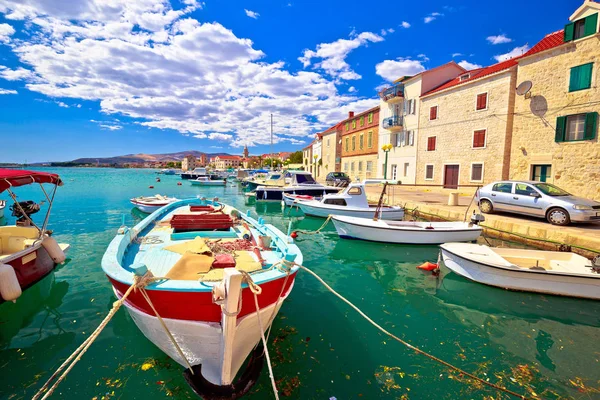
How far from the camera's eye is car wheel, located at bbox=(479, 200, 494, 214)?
43.5 feet

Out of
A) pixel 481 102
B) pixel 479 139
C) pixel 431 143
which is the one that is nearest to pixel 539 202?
pixel 479 139

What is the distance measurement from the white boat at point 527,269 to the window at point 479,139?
15.6 meters

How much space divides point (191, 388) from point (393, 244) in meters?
9.17

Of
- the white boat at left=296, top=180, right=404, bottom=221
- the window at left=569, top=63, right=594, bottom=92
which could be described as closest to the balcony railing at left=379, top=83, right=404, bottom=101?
the window at left=569, top=63, right=594, bottom=92

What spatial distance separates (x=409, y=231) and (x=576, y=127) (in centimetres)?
1342

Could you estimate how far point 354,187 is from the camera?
15.3m

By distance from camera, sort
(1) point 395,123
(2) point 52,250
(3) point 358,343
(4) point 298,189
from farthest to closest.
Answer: (1) point 395,123 < (4) point 298,189 < (2) point 52,250 < (3) point 358,343

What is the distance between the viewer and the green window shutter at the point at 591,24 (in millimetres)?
14758

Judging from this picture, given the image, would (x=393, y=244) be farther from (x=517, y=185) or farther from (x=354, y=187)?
(x=517, y=185)

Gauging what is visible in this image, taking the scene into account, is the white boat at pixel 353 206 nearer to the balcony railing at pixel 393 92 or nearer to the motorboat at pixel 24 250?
the motorboat at pixel 24 250

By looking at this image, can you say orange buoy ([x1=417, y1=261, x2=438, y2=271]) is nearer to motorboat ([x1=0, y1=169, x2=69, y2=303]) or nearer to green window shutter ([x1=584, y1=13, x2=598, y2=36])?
motorboat ([x1=0, y1=169, x2=69, y2=303])

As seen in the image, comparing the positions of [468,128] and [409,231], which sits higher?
[468,128]

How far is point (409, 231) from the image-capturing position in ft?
35.4

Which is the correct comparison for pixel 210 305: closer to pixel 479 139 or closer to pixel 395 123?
pixel 479 139
